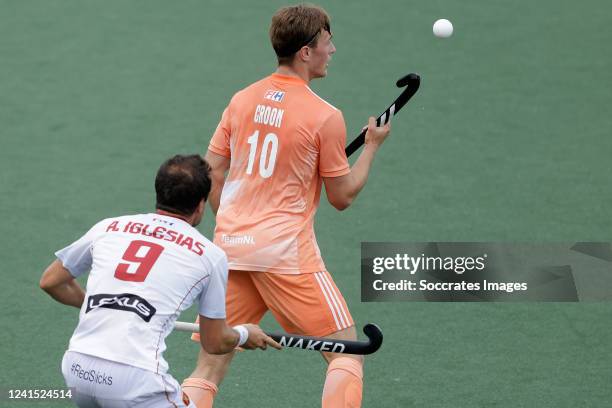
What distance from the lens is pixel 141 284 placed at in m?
3.72

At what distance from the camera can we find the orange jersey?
15.0ft

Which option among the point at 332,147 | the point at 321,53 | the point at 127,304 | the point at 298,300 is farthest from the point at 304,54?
the point at 127,304

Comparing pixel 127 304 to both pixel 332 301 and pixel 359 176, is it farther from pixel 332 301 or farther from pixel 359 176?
pixel 359 176

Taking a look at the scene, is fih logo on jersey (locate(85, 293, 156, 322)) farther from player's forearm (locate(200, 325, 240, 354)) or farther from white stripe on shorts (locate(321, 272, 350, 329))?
white stripe on shorts (locate(321, 272, 350, 329))

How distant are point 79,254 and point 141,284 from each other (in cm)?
31

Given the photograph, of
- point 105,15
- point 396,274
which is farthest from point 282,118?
point 105,15

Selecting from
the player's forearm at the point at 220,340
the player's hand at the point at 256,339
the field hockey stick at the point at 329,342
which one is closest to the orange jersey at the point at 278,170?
the field hockey stick at the point at 329,342

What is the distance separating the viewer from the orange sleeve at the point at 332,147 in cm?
458

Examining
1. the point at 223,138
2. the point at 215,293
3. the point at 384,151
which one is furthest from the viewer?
the point at 384,151

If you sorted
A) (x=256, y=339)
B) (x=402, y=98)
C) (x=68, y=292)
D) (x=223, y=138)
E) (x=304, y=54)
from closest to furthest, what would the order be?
(x=68, y=292) → (x=256, y=339) → (x=304, y=54) → (x=223, y=138) → (x=402, y=98)

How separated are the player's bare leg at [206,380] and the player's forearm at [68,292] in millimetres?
→ 780

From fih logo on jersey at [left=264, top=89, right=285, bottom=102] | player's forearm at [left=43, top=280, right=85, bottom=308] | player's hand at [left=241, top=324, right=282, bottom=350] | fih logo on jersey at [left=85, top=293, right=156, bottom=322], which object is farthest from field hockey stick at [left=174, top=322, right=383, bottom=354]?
fih logo on jersey at [left=264, top=89, right=285, bottom=102]

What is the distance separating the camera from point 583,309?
661 cm

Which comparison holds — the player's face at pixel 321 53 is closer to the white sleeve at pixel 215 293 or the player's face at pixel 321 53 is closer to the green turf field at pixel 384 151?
the white sleeve at pixel 215 293
